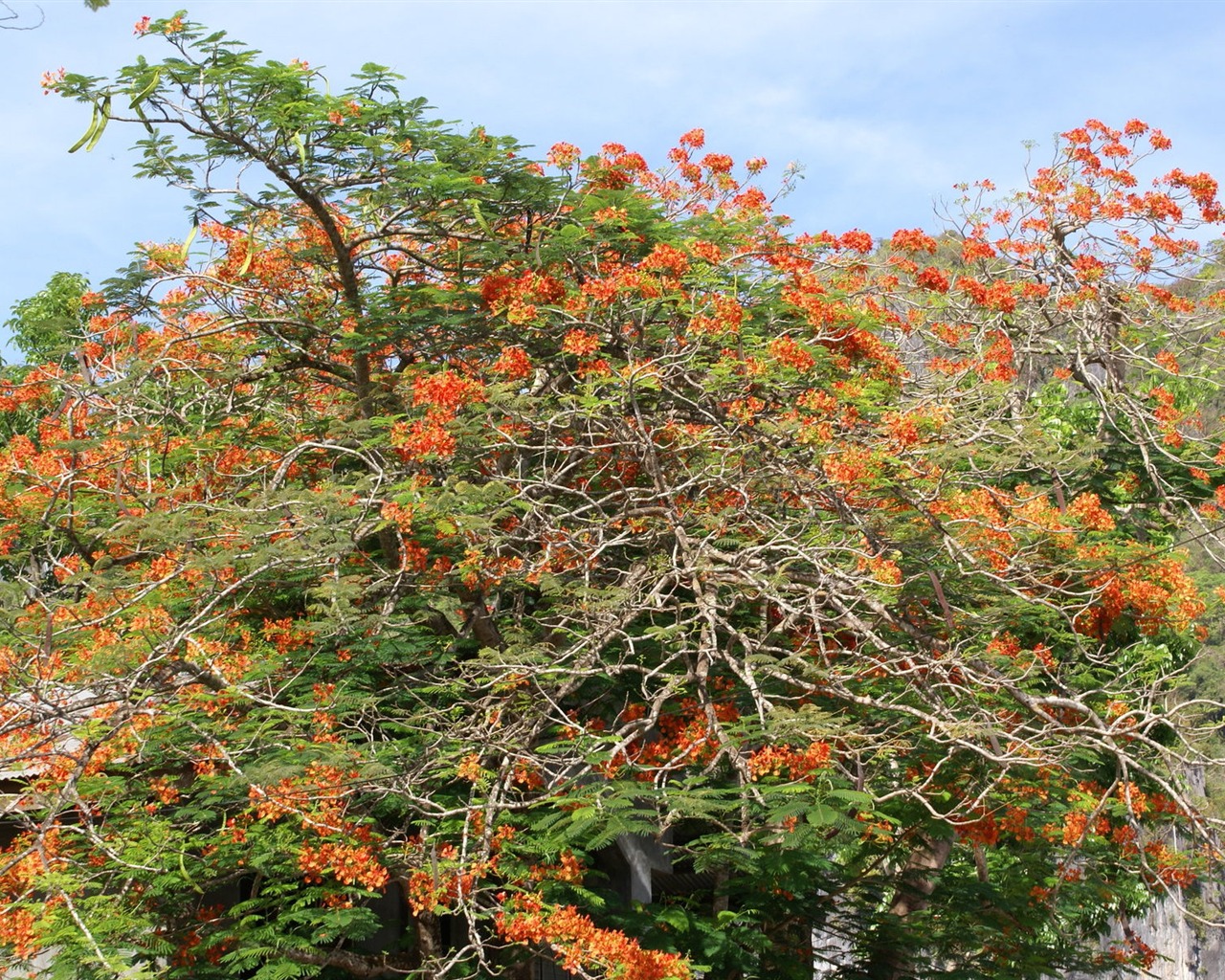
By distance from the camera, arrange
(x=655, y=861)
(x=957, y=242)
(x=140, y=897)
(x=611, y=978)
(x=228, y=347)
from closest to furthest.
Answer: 1. (x=611, y=978)
2. (x=140, y=897)
3. (x=228, y=347)
4. (x=655, y=861)
5. (x=957, y=242)

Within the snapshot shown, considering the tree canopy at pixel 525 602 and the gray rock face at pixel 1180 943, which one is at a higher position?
the tree canopy at pixel 525 602

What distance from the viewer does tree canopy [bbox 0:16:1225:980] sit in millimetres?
7191

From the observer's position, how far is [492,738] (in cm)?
775

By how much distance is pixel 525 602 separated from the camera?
938 centimetres

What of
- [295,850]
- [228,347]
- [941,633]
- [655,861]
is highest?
[228,347]

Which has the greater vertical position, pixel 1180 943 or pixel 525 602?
pixel 525 602

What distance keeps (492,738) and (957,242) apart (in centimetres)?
843

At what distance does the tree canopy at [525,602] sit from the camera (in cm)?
719

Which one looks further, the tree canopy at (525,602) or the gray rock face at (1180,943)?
the gray rock face at (1180,943)

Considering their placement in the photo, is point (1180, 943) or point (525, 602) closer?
point (525, 602)

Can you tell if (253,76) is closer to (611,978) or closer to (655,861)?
(611,978)

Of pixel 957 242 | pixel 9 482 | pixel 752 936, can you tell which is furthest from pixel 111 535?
pixel 957 242

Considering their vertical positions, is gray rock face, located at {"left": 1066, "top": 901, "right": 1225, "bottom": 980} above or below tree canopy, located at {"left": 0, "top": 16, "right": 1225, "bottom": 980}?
below

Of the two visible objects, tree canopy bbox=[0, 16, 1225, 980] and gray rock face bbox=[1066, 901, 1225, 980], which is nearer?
tree canopy bbox=[0, 16, 1225, 980]
